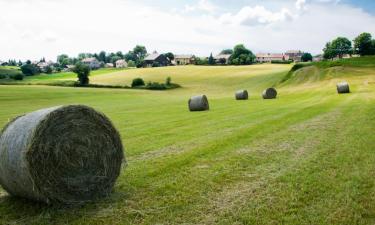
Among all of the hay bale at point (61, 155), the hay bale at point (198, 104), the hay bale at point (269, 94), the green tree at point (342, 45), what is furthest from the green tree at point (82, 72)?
the green tree at point (342, 45)

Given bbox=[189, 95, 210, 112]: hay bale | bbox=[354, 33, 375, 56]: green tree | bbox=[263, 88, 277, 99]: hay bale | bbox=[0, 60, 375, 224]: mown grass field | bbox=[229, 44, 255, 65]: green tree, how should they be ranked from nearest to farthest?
bbox=[0, 60, 375, 224]: mown grass field → bbox=[189, 95, 210, 112]: hay bale → bbox=[263, 88, 277, 99]: hay bale → bbox=[354, 33, 375, 56]: green tree → bbox=[229, 44, 255, 65]: green tree

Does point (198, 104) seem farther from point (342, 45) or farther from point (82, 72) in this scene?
point (342, 45)

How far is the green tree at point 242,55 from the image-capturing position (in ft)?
513

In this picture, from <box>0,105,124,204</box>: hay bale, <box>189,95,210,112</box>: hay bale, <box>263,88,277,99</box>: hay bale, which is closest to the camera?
<box>0,105,124,204</box>: hay bale

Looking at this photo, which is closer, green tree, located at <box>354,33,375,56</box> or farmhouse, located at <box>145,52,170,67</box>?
green tree, located at <box>354,33,375,56</box>

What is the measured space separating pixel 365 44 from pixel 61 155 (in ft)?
463

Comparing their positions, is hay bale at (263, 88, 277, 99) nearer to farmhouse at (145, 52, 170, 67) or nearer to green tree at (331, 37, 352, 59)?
green tree at (331, 37, 352, 59)

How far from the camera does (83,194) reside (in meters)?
8.94

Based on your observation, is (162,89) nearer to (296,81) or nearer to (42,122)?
(296,81)

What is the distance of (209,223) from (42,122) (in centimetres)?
383

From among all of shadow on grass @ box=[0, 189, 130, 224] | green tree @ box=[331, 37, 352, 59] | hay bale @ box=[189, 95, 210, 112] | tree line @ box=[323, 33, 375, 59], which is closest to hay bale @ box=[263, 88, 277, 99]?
hay bale @ box=[189, 95, 210, 112]

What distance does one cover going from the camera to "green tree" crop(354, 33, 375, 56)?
13500 centimetres

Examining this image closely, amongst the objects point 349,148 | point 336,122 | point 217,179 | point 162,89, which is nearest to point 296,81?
point 162,89

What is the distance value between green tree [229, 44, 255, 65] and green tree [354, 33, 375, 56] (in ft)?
119
